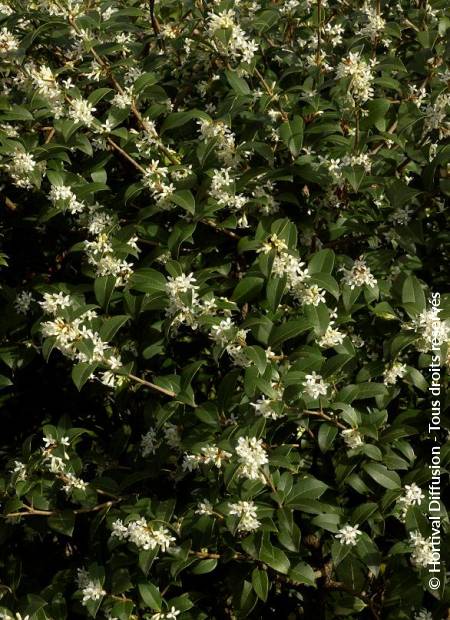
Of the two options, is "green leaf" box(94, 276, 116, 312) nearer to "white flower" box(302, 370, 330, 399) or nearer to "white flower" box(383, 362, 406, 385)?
"white flower" box(302, 370, 330, 399)

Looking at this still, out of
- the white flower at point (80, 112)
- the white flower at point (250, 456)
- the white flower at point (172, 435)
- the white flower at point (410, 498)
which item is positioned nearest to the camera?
the white flower at point (250, 456)

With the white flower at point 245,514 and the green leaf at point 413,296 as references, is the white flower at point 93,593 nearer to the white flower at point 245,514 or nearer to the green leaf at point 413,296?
the white flower at point 245,514

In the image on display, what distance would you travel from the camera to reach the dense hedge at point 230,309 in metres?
2.61

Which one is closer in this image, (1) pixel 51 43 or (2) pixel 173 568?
(2) pixel 173 568

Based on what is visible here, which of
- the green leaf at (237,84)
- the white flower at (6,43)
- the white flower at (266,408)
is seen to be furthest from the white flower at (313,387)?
the white flower at (6,43)

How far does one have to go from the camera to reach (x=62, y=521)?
279cm

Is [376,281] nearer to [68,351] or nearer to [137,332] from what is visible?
[137,332]

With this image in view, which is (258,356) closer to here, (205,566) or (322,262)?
(322,262)

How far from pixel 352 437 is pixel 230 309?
1.78ft

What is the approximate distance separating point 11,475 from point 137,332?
66cm

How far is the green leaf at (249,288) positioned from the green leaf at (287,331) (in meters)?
0.14

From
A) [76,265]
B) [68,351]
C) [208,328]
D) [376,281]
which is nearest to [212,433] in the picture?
[208,328]

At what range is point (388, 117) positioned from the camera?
3074 mm

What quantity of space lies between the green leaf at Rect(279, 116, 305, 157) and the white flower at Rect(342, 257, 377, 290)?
419 millimetres
